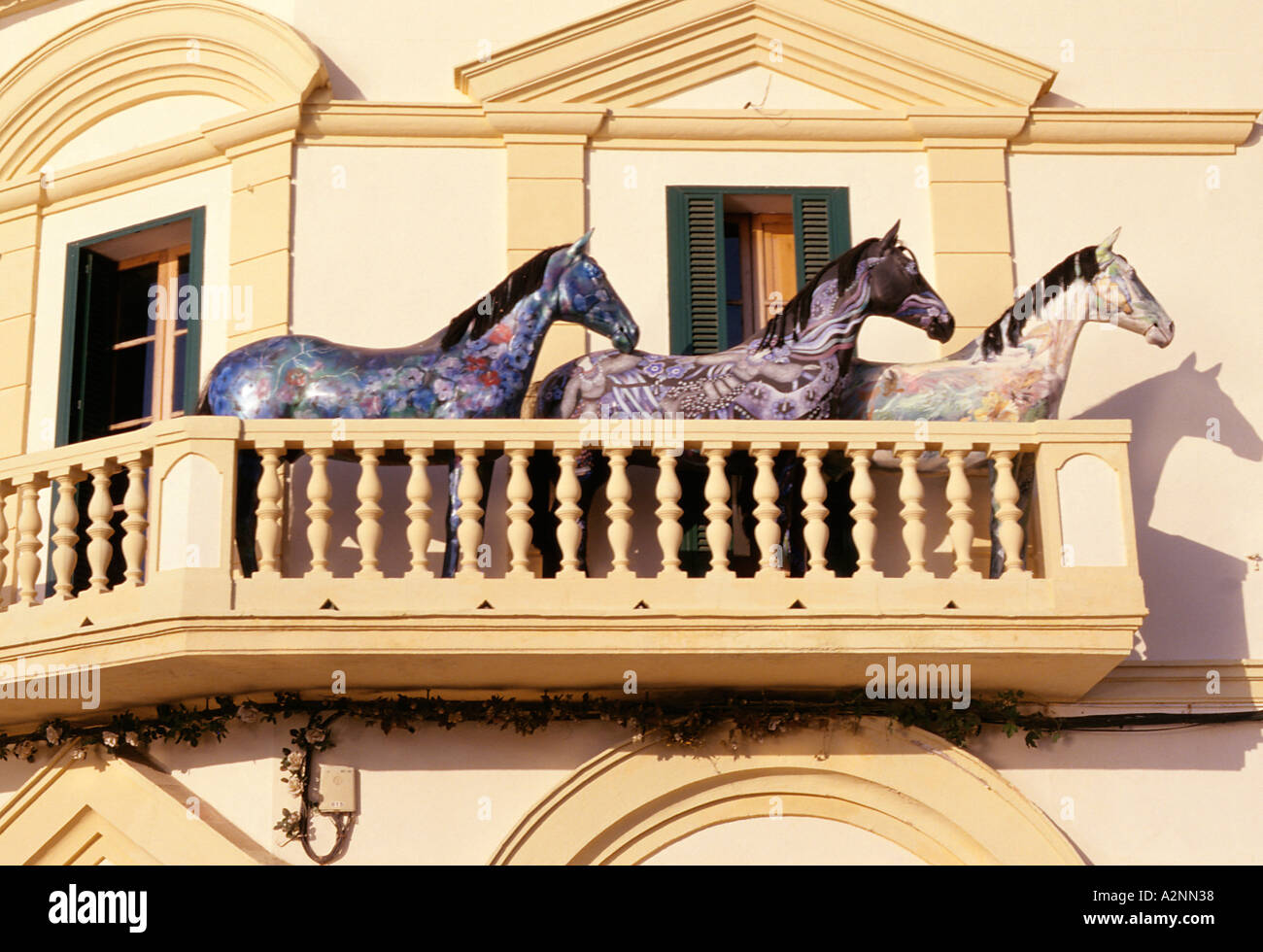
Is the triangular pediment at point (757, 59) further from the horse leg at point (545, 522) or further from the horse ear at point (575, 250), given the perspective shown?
the horse leg at point (545, 522)

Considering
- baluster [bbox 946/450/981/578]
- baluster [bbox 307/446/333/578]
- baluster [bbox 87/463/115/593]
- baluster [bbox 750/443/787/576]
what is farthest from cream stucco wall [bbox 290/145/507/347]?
baluster [bbox 946/450/981/578]

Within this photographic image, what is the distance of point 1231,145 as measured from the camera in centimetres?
1311

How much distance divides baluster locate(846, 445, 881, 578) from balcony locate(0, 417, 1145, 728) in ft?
0.04

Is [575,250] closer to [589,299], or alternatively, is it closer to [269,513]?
[589,299]

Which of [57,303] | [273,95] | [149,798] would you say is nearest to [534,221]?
[273,95]

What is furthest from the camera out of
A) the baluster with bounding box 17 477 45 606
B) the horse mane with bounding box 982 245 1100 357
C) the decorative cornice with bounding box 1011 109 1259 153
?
the decorative cornice with bounding box 1011 109 1259 153

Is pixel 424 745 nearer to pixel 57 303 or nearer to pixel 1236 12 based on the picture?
pixel 57 303

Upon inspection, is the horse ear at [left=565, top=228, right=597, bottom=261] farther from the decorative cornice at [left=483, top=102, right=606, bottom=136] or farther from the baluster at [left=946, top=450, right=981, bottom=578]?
the baluster at [left=946, top=450, right=981, bottom=578]

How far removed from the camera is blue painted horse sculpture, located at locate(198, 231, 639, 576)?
1133cm

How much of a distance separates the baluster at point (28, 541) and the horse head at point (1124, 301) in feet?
19.6

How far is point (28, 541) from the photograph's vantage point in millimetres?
11086

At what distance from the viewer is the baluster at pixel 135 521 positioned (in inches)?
424

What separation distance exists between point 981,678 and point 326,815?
3.64 m

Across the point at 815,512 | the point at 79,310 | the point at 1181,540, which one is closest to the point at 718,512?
the point at 815,512
